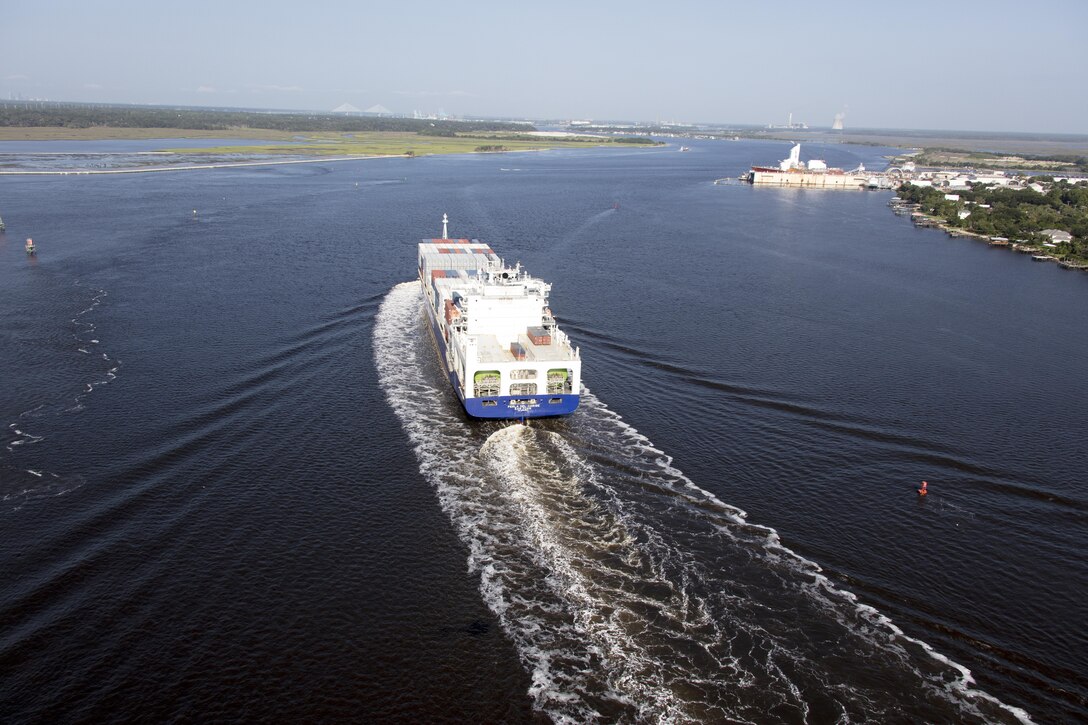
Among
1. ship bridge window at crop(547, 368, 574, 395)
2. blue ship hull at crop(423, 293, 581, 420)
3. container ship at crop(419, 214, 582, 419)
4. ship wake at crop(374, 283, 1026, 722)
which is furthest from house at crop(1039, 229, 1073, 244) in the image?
ship wake at crop(374, 283, 1026, 722)

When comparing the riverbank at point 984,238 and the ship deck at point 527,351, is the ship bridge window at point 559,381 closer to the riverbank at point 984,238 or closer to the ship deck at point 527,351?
the ship deck at point 527,351

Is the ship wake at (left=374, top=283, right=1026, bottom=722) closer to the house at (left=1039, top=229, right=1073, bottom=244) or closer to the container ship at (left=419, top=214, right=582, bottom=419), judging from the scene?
the container ship at (left=419, top=214, right=582, bottom=419)

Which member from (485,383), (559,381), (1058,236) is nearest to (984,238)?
(1058,236)

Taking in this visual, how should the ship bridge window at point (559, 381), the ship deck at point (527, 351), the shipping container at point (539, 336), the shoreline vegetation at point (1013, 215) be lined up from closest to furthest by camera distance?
1. the ship bridge window at point (559, 381)
2. the ship deck at point (527, 351)
3. the shipping container at point (539, 336)
4. the shoreline vegetation at point (1013, 215)

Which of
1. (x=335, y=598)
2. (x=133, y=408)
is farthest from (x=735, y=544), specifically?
(x=133, y=408)

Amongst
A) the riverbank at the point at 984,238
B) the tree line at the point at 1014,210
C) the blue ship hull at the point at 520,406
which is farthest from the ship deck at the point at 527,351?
the tree line at the point at 1014,210

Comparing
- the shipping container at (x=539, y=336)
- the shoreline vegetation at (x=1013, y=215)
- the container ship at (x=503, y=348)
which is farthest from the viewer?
the shoreline vegetation at (x=1013, y=215)

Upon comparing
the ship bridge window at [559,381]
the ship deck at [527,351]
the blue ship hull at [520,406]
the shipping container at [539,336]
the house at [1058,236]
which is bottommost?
the blue ship hull at [520,406]
